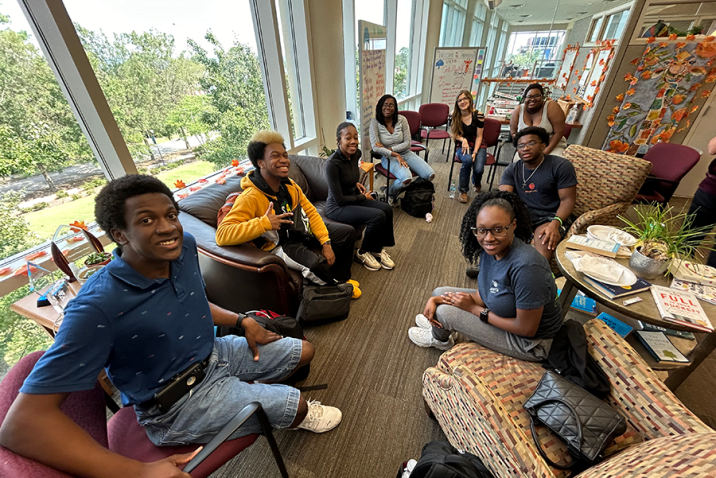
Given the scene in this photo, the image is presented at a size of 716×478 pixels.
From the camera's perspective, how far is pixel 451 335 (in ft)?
5.98

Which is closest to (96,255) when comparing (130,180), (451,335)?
(130,180)

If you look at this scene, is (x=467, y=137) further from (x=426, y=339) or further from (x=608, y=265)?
(x=426, y=339)

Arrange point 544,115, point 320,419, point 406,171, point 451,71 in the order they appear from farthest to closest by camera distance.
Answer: point 451,71 < point 406,171 < point 544,115 < point 320,419

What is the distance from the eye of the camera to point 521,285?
1.15 metres

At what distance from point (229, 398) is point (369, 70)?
3.80 m

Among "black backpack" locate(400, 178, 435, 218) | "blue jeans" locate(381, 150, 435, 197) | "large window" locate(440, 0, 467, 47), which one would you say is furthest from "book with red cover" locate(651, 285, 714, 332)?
"large window" locate(440, 0, 467, 47)

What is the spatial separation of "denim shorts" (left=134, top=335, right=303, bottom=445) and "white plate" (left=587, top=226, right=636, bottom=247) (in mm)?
1834

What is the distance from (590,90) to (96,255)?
582 cm

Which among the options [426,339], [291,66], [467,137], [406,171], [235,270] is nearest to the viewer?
[235,270]

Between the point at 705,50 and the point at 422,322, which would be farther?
the point at 705,50

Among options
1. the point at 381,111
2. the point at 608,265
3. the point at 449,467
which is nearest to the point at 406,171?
the point at 381,111

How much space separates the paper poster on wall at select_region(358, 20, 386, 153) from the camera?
3324 mm

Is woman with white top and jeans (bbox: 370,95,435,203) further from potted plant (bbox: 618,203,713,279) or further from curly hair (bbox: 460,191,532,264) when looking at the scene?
potted plant (bbox: 618,203,713,279)

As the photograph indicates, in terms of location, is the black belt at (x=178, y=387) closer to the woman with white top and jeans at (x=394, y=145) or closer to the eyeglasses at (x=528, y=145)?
the eyeglasses at (x=528, y=145)
